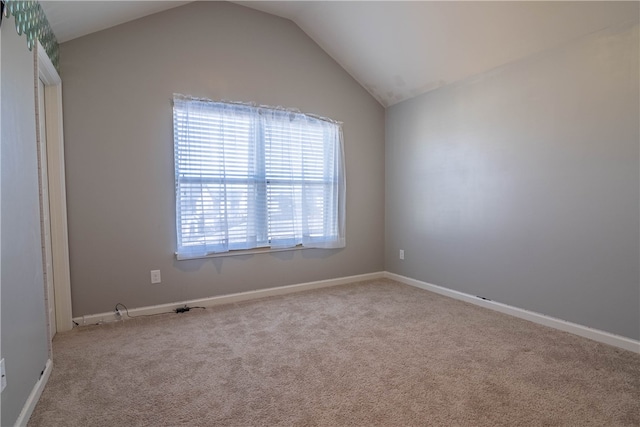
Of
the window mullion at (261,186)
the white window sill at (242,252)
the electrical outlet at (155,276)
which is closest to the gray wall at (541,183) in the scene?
the white window sill at (242,252)

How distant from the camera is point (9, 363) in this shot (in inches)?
52.5

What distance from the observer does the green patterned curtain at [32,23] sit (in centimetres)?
156

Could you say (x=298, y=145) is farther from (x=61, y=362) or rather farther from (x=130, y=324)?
(x=61, y=362)

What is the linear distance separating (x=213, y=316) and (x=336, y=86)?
2817 mm

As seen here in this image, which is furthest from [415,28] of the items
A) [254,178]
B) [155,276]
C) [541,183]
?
[155,276]

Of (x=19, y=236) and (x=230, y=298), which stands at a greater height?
(x=19, y=236)

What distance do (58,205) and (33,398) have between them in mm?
1499

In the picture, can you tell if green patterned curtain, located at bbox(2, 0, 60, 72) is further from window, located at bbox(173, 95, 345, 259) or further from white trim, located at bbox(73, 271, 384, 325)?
white trim, located at bbox(73, 271, 384, 325)

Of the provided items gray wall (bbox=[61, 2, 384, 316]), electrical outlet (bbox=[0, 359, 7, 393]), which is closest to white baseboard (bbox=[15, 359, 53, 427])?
electrical outlet (bbox=[0, 359, 7, 393])

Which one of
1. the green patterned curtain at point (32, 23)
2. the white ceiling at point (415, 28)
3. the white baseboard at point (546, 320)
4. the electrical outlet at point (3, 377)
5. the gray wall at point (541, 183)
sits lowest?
the white baseboard at point (546, 320)

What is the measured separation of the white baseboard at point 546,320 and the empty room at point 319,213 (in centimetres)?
2

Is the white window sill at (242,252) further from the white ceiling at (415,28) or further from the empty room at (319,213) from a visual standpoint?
the white ceiling at (415,28)

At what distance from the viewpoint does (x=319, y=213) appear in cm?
367

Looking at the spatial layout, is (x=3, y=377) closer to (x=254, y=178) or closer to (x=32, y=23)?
(x=32, y=23)
